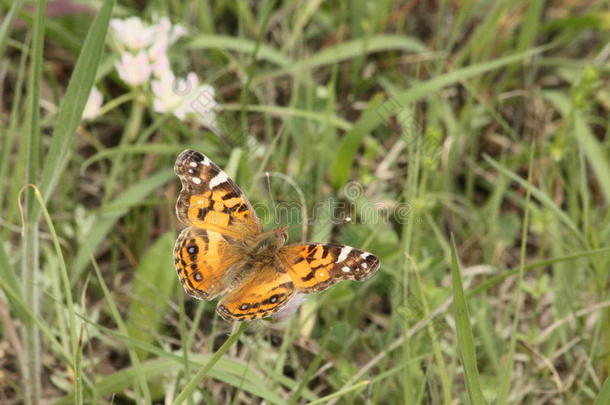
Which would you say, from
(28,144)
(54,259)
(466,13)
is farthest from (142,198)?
(466,13)

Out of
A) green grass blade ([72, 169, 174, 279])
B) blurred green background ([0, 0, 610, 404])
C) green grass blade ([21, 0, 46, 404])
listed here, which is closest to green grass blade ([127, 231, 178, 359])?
blurred green background ([0, 0, 610, 404])

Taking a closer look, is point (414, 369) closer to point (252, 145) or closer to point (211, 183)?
point (211, 183)

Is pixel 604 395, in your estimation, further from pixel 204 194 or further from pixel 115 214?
pixel 115 214

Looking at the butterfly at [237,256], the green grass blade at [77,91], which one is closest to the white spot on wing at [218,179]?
the butterfly at [237,256]

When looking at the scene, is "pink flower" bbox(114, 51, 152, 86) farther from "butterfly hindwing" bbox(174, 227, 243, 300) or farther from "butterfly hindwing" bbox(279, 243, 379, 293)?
"butterfly hindwing" bbox(279, 243, 379, 293)

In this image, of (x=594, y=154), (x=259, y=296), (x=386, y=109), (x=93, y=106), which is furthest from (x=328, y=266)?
(x=594, y=154)

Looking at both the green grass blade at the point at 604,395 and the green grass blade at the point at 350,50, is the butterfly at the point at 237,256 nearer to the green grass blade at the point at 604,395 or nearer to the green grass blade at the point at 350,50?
the green grass blade at the point at 604,395
